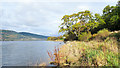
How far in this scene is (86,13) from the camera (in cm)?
2269

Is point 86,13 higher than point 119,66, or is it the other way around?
point 86,13

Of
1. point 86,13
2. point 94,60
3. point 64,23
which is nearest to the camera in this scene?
point 94,60

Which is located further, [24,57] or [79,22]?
[79,22]

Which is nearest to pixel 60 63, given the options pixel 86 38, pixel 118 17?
pixel 86 38

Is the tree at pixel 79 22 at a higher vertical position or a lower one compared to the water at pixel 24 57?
higher

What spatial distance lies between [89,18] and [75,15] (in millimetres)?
4302

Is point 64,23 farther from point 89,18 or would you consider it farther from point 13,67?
point 13,67

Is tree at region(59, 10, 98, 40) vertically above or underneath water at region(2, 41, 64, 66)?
above

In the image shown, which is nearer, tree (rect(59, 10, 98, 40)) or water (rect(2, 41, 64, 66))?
water (rect(2, 41, 64, 66))

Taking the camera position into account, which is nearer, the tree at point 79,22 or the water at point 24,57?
the water at point 24,57

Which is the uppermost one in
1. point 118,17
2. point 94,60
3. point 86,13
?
point 86,13

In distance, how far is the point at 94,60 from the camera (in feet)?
12.8

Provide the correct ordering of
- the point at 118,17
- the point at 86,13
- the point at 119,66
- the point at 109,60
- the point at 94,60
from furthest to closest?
the point at 86,13, the point at 118,17, the point at 94,60, the point at 109,60, the point at 119,66

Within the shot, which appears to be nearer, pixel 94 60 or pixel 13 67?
pixel 94 60
